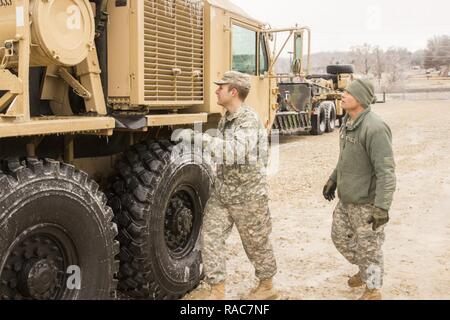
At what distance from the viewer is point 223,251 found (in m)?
4.10

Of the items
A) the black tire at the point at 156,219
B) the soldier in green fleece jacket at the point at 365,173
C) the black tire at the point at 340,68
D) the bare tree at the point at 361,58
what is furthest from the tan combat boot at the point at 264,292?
the bare tree at the point at 361,58

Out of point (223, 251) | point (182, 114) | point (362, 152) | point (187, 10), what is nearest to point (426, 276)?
point (362, 152)

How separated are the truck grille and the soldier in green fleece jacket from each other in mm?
1216

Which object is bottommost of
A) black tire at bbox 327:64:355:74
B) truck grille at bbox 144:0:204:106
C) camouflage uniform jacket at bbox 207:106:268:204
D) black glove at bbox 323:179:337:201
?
black glove at bbox 323:179:337:201

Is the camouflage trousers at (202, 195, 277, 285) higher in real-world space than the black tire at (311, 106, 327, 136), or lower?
lower

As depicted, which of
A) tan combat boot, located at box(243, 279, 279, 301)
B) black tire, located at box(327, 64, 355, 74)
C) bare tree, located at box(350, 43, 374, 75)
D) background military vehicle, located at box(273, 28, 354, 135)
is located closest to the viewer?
tan combat boot, located at box(243, 279, 279, 301)

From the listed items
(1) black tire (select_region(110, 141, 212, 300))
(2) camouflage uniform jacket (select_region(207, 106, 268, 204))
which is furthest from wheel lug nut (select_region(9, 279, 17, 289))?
(2) camouflage uniform jacket (select_region(207, 106, 268, 204))

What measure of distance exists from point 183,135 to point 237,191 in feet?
1.86

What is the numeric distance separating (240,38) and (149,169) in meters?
2.02

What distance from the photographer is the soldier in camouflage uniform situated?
3982 mm

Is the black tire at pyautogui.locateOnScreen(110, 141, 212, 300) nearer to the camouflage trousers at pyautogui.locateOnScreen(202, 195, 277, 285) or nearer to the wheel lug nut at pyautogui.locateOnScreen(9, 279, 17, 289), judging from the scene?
the camouflage trousers at pyautogui.locateOnScreen(202, 195, 277, 285)

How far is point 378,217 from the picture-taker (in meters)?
Result: 3.91

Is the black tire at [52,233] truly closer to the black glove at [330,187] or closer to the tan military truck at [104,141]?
the tan military truck at [104,141]

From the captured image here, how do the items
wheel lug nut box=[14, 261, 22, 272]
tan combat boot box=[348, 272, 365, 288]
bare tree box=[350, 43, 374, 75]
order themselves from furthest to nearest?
bare tree box=[350, 43, 374, 75], tan combat boot box=[348, 272, 365, 288], wheel lug nut box=[14, 261, 22, 272]
